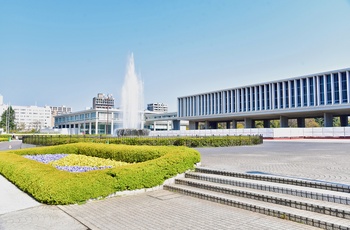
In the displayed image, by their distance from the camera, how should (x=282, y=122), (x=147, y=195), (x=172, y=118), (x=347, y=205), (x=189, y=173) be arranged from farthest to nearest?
(x=172, y=118)
(x=282, y=122)
(x=189, y=173)
(x=147, y=195)
(x=347, y=205)

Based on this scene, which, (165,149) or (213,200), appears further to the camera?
(165,149)

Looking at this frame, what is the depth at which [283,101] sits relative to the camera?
176 ft

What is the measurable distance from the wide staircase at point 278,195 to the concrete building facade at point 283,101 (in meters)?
44.6

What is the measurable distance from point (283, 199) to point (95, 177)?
4279mm

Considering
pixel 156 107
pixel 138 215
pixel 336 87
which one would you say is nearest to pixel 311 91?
pixel 336 87

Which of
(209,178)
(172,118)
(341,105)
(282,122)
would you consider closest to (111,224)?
(209,178)

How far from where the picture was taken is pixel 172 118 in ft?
264

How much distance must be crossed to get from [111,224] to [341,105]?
48309mm

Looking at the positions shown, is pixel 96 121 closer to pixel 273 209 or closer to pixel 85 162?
pixel 85 162

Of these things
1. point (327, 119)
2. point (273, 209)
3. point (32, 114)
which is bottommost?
point (273, 209)

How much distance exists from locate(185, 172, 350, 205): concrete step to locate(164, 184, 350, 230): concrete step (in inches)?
19.9

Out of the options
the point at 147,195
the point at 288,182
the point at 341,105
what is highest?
the point at 341,105

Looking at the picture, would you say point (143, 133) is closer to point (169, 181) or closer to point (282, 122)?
point (169, 181)

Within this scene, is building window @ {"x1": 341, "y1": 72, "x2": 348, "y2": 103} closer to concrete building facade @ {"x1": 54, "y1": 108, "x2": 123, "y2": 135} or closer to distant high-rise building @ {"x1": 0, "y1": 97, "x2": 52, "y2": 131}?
concrete building facade @ {"x1": 54, "y1": 108, "x2": 123, "y2": 135}
